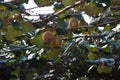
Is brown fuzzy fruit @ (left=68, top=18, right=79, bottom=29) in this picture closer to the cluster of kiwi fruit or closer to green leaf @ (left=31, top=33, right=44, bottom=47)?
the cluster of kiwi fruit

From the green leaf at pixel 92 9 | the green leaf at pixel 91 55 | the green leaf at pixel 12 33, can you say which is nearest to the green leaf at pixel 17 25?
the green leaf at pixel 12 33

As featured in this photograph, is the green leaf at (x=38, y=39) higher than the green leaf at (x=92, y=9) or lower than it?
lower

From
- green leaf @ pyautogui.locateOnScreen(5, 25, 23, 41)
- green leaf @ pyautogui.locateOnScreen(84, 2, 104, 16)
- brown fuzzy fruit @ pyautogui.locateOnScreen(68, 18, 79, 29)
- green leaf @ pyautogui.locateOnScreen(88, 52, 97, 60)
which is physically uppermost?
green leaf @ pyautogui.locateOnScreen(5, 25, 23, 41)

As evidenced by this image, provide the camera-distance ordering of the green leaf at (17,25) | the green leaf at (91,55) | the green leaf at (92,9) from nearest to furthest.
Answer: the green leaf at (92,9)
the green leaf at (17,25)
the green leaf at (91,55)

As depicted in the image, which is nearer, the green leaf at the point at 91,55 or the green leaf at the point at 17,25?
the green leaf at the point at 17,25

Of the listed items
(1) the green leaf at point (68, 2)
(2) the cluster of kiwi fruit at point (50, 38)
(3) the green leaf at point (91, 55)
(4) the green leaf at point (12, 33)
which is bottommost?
(3) the green leaf at point (91, 55)

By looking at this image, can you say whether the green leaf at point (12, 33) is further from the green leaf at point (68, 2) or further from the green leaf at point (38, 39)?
the green leaf at point (68, 2)

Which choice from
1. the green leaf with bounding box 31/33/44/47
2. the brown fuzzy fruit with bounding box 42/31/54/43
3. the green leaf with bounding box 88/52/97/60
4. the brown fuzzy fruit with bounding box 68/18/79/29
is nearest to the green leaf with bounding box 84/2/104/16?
the brown fuzzy fruit with bounding box 68/18/79/29

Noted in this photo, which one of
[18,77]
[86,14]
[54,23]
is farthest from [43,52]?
[18,77]

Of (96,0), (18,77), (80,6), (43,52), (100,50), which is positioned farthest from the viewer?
(18,77)

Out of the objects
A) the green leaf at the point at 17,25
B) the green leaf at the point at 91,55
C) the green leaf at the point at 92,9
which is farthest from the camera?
the green leaf at the point at 91,55

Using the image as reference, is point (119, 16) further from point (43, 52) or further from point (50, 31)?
point (43, 52)
